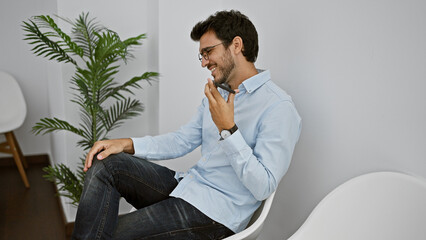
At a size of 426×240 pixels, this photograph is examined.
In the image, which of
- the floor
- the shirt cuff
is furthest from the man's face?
the floor

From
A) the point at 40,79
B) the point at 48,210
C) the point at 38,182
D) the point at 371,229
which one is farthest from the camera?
the point at 40,79

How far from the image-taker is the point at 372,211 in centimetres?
116

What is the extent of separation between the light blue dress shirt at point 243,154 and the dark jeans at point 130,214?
0.19 ft

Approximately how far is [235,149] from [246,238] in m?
0.30

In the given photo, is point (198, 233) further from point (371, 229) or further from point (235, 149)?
point (371, 229)

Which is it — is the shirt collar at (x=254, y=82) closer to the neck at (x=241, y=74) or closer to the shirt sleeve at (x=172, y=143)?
the neck at (x=241, y=74)

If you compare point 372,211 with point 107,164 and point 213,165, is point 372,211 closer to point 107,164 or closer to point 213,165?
point 213,165

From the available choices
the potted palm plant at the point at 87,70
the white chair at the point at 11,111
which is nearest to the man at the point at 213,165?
the potted palm plant at the point at 87,70

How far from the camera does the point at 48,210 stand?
9.34 ft

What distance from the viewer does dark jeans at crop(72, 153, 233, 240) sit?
1.27 meters

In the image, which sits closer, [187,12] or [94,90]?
[94,90]

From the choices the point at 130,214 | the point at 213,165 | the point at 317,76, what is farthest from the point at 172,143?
the point at 317,76

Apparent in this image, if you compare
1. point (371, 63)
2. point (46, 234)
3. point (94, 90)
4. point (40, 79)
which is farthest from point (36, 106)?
point (371, 63)

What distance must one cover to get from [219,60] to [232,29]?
0.14 metres
